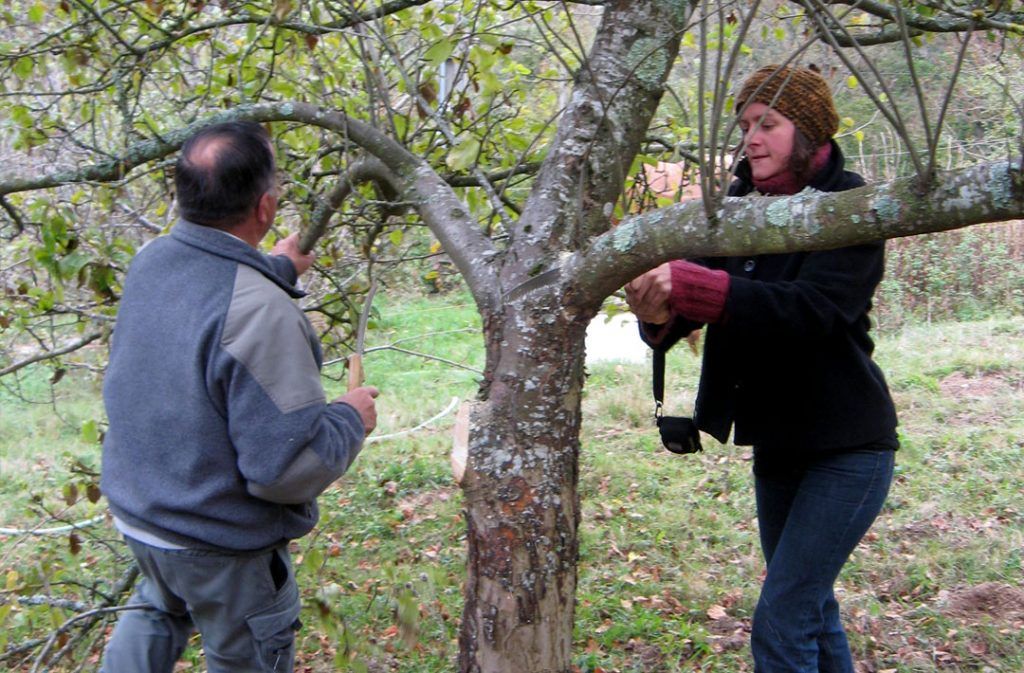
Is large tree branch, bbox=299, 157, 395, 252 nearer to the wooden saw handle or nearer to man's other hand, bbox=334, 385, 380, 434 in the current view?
the wooden saw handle

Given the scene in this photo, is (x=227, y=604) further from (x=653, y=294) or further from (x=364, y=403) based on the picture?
(x=653, y=294)

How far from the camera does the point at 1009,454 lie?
5.37m

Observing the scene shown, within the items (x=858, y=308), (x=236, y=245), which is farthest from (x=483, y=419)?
(x=858, y=308)

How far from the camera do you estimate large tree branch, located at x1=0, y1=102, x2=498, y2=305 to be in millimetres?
2469

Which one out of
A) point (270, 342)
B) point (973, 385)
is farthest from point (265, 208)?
point (973, 385)

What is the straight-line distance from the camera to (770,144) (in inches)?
95.6

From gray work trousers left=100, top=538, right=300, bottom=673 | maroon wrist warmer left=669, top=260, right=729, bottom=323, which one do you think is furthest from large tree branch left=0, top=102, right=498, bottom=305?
gray work trousers left=100, top=538, right=300, bottom=673

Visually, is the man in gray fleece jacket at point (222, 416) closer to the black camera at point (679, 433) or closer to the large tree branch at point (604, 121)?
the large tree branch at point (604, 121)

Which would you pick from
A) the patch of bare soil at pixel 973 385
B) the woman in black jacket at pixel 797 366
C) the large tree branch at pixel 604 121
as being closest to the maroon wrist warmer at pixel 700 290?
the woman in black jacket at pixel 797 366

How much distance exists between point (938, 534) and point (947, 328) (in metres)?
4.75

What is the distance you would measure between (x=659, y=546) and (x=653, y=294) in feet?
9.12

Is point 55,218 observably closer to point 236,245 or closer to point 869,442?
point 236,245

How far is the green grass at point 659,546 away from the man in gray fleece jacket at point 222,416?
47 centimetres

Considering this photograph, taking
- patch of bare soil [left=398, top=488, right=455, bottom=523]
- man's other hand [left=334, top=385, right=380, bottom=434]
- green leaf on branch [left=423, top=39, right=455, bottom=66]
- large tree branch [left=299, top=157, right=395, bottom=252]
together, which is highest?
green leaf on branch [left=423, top=39, right=455, bottom=66]
